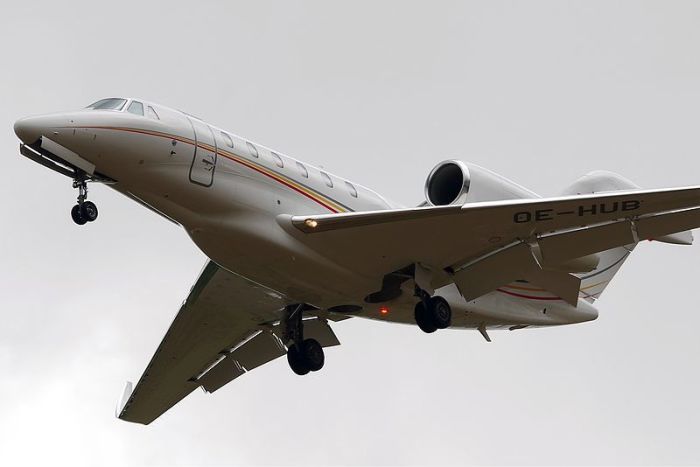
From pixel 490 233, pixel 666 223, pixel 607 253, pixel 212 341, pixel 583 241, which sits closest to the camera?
pixel 666 223

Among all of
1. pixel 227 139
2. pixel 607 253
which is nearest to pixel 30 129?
pixel 227 139

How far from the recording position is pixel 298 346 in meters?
23.7

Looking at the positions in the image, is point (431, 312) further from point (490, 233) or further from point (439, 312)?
point (490, 233)

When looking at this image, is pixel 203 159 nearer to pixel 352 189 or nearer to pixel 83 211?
pixel 83 211

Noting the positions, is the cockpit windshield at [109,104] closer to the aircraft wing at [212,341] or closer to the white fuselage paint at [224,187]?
the white fuselage paint at [224,187]

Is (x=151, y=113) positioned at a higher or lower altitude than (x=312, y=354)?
higher

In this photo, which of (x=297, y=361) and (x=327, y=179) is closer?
(x=327, y=179)

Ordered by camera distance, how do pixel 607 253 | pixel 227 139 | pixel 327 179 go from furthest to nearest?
pixel 607 253
pixel 327 179
pixel 227 139

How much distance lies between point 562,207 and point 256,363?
8.22m

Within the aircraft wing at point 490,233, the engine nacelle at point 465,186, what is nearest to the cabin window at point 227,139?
the aircraft wing at point 490,233

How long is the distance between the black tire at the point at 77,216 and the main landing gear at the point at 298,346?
220 inches

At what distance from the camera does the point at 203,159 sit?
20.0 m

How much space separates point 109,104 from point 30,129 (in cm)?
174

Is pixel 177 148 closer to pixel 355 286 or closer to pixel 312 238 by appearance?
pixel 312 238
